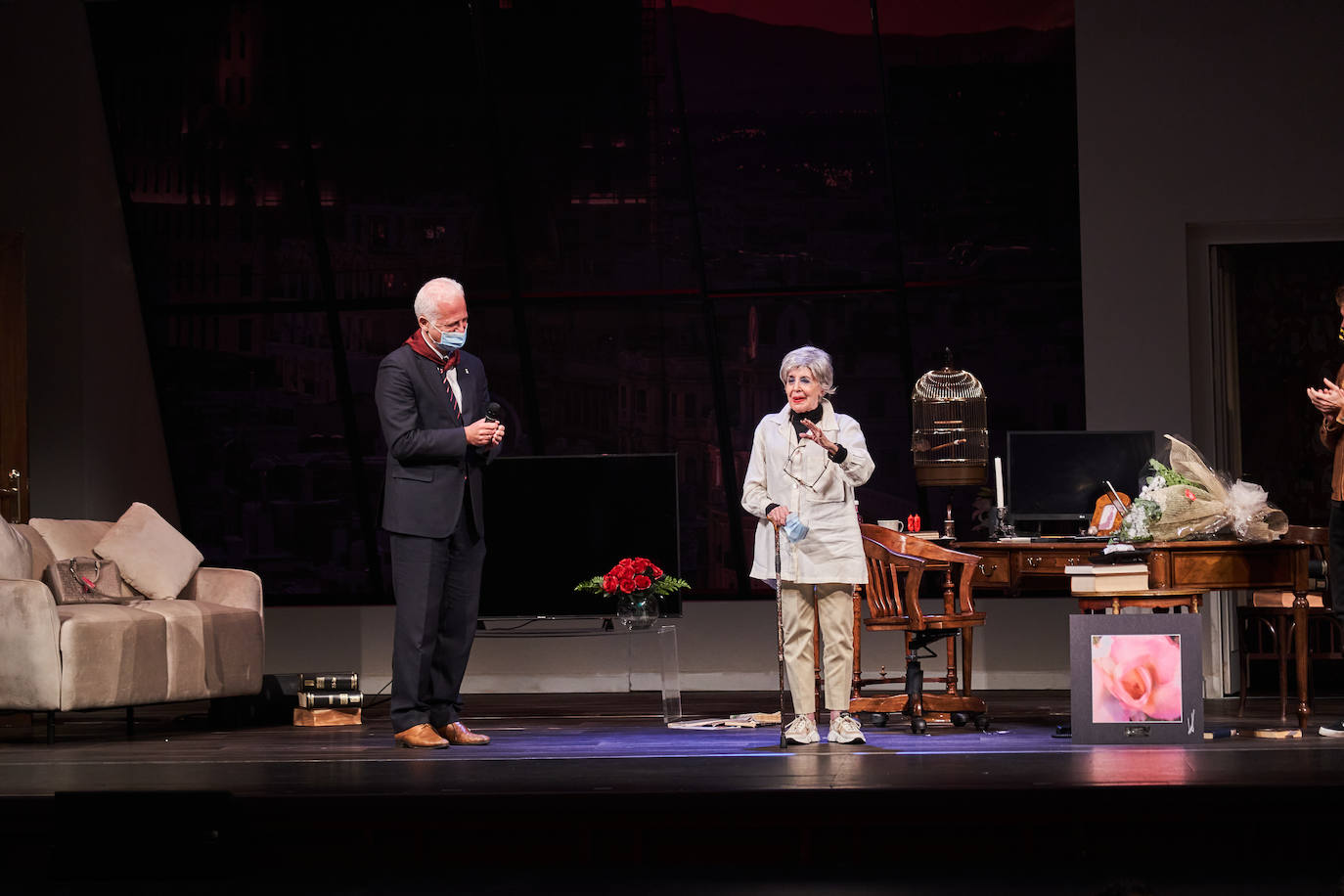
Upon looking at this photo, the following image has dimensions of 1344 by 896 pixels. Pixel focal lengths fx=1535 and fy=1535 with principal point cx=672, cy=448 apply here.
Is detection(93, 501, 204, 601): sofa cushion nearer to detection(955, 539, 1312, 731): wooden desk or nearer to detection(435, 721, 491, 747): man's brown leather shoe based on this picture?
detection(435, 721, 491, 747): man's brown leather shoe

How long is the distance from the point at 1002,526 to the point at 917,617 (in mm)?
764

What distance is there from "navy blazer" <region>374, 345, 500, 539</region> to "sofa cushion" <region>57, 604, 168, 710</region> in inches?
60.4

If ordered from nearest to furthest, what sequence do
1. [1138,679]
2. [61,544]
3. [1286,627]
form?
[1138,679], [1286,627], [61,544]

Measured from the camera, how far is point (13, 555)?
6.43m

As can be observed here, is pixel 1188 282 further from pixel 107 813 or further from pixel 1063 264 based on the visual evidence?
pixel 107 813

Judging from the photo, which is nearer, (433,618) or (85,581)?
(433,618)

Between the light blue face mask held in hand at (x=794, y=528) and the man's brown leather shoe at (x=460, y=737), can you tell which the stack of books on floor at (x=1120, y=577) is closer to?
the light blue face mask held in hand at (x=794, y=528)

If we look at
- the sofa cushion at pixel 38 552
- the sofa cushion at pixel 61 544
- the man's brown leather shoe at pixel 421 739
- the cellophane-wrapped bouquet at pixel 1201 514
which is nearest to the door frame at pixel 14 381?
the sofa cushion at pixel 61 544

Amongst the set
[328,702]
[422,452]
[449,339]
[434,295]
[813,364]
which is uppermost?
[434,295]

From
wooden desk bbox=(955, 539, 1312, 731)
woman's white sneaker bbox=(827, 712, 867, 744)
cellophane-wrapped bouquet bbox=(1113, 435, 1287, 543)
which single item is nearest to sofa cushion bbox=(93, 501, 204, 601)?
woman's white sneaker bbox=(827, 712, 867, 744)

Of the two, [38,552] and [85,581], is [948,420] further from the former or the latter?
[38,552]

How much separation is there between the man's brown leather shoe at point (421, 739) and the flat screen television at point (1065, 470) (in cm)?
276

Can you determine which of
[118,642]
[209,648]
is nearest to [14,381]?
[209,648]

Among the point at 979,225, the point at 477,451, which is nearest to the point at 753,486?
the point at 477,451
